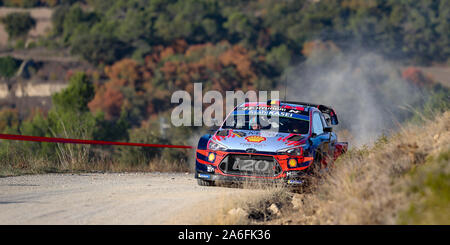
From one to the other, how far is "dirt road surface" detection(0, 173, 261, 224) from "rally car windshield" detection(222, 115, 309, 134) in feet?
4.32

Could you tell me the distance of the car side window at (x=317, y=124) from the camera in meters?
13.0

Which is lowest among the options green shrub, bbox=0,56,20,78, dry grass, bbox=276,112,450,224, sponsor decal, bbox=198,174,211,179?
sponsor decal, bbox=198,174,211,179

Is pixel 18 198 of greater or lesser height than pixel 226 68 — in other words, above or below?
below

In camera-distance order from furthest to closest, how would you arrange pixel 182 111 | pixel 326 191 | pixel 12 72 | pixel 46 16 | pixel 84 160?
pixel 46 16 < pixel 12 72 < pixel 182 111 < pixel 84 160 < pixel 326 191

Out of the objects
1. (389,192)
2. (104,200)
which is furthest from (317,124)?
(389,192)

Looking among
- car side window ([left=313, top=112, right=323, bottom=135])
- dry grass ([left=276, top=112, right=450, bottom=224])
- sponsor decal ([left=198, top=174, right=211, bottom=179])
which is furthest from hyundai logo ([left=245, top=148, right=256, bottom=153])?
car side window ([left=313, top=112, right=323, bottom=135])

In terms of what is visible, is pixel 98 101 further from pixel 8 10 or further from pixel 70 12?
pixel 8 10

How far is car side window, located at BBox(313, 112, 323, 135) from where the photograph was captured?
13.0 meters

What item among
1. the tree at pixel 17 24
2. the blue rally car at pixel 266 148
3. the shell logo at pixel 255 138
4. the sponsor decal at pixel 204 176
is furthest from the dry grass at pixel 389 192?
the tree at pixel 17 24

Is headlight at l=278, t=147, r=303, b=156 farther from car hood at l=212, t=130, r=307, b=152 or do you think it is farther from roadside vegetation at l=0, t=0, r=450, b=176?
roadside vegetation at l=0, t=0, r=450, b=176

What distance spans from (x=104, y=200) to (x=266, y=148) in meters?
2.96

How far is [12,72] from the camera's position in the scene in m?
91.6
